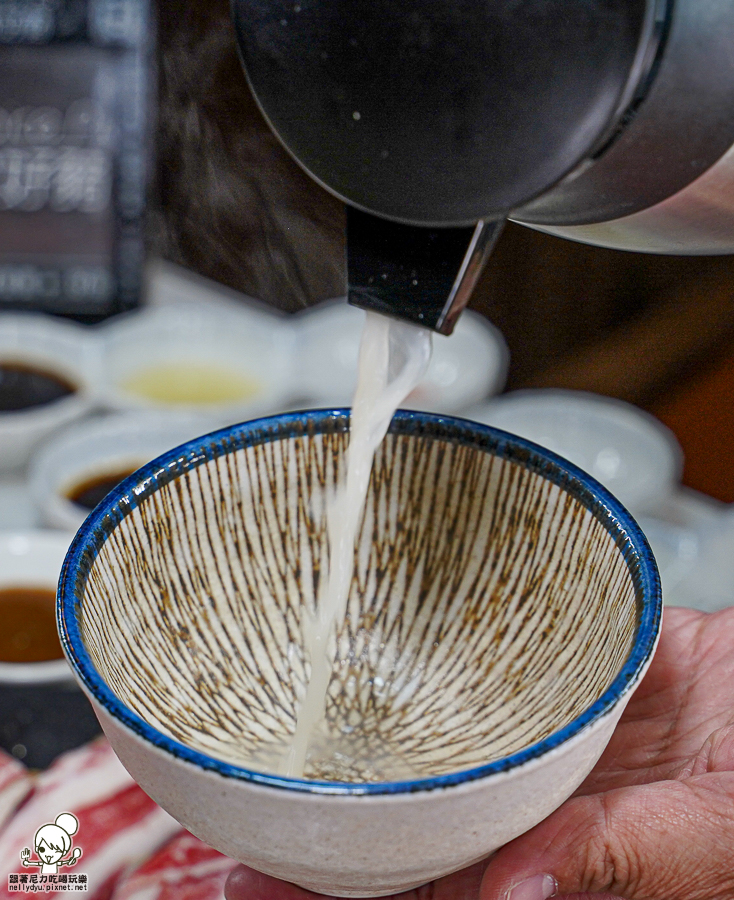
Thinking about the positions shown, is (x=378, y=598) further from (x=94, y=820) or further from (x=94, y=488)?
(x=94, y=488)

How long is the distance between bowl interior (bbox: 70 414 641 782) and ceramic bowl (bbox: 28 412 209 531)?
579 mm

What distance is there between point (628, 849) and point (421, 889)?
0.62 ft

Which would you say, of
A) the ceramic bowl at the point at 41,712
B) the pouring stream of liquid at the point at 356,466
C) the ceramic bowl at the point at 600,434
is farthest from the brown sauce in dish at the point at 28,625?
the ceramic bowl at the point at 600,434

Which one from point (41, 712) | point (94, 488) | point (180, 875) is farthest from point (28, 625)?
point (180, 875)

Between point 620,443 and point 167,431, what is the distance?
72cm

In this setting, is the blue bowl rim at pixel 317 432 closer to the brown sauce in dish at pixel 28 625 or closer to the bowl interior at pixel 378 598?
the bowl interior at pixel 378 598

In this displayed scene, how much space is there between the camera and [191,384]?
176 centimetres

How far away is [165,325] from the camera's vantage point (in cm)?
177

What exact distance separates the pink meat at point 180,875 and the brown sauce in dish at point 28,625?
1.01 ft

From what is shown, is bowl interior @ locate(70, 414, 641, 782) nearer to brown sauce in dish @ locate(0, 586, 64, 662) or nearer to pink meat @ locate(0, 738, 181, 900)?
pink meat @ locate(0, 738, 181, 900)

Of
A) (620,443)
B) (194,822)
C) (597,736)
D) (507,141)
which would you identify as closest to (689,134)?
(507,141)

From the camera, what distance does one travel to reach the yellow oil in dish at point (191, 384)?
5.56ft

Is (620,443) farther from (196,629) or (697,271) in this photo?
(196,629)

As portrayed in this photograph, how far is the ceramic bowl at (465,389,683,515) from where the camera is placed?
55.6 inches
